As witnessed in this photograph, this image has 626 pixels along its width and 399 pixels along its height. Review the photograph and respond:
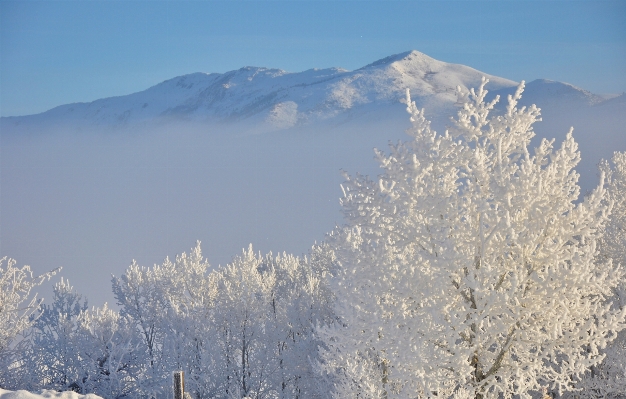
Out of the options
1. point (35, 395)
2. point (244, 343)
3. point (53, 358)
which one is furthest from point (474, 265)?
A: point (53, 358)

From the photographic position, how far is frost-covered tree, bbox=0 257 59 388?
66.8 feet

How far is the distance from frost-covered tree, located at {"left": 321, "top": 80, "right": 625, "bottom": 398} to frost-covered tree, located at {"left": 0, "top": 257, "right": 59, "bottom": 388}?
12.7 m

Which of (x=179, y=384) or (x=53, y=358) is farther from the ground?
(x=179, y=384)

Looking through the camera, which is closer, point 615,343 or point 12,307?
point 615,343

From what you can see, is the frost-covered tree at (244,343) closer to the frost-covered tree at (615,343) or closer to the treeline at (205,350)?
the treeline at (205,350)

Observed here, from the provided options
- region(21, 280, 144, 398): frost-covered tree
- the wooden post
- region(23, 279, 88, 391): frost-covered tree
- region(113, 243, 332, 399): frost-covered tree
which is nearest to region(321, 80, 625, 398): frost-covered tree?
the wooden post

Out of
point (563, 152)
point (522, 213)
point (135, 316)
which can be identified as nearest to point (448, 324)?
point (522, 213)

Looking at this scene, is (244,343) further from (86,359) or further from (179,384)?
(179,384)

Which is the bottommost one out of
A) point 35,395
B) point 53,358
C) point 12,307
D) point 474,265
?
point 53,358

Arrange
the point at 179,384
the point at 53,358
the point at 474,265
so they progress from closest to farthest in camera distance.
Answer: the point at 179,384 < the point at 474,265 < the point at 53,358

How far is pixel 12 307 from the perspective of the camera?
67.5ft

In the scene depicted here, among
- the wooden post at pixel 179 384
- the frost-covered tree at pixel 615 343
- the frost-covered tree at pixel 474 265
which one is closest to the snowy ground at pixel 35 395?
the wooden post at pixel 179 384

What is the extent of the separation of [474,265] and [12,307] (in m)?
17.6

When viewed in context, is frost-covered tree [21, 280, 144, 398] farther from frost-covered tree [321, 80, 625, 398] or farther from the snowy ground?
frost-covered tree [321, 80, 625, 398]
